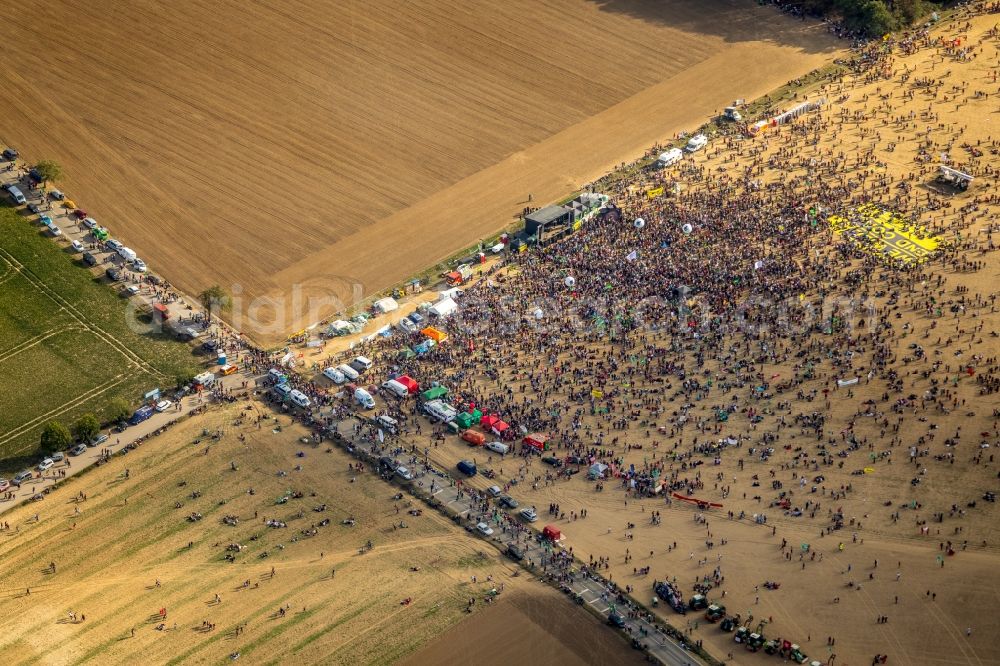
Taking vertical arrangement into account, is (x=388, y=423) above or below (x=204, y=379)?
above

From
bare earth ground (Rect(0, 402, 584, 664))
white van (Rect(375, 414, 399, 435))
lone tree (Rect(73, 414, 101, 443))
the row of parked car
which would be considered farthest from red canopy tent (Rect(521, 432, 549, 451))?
the row of parked car

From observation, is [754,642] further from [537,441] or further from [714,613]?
[537,441]

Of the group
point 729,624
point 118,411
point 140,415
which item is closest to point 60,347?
point 118,411

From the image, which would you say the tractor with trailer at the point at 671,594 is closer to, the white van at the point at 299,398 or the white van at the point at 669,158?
the white van at the point at 299,398

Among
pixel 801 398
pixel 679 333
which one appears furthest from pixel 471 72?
pixel 801 398

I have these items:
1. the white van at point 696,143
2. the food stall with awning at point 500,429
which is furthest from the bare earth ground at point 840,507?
the white van at point 696,143

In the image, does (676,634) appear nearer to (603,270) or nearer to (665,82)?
(603,270)
